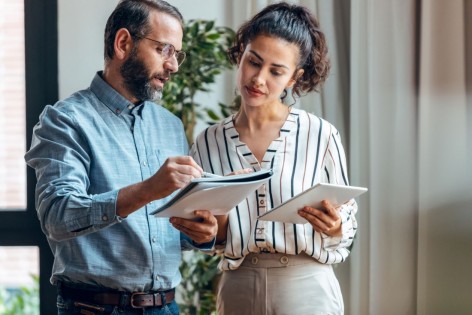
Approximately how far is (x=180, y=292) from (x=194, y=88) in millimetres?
900

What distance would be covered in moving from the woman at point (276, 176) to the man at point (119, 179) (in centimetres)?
12

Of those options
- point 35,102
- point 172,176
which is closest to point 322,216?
point 172,176

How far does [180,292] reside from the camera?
12.4 ft

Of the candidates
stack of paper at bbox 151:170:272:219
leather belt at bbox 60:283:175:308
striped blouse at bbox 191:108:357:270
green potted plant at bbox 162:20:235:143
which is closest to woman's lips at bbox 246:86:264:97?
striped blouse at bbox 191:108:357:270

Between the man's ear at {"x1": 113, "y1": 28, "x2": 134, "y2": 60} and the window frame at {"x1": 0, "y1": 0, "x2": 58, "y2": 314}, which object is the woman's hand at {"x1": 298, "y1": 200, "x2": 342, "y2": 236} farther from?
the window frame at {"x1": 0, "y1": 0, "x2": 58, "y2": 314}

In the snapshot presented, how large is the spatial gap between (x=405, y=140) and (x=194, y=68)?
0.88m

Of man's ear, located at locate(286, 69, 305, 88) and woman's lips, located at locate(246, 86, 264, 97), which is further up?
man's ear, located at locate(286, 69, 305, 88)

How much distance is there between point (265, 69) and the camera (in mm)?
2260

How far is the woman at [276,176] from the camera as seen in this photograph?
221 centimetres

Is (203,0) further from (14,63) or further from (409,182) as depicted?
(409,182)

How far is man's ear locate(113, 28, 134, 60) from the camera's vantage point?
89.4 inches

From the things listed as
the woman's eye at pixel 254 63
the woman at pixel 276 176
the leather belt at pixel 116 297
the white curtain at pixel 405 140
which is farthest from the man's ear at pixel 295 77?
the white curtain at pixel 405 140

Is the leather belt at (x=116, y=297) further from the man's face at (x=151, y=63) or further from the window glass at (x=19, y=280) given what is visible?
the window glass at (x=19, y=280)

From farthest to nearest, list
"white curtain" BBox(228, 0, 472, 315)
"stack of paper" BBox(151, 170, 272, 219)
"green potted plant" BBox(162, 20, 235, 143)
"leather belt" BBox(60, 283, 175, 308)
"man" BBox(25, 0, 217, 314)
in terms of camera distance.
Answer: "green potted plant" BBox(162, 20, 235, 143)
"white curtain" BBox(228, 0, 472, 315)
"leather belt" BBox(60, 283, 175, 308)
"man" BBox(25, 0, 217, 314)
"stack of paper" BBox(151, 170, 272, 219)
